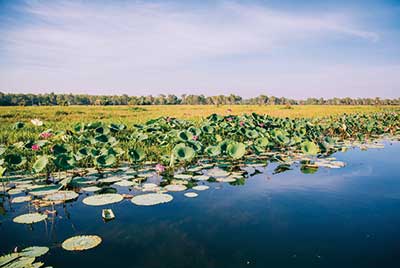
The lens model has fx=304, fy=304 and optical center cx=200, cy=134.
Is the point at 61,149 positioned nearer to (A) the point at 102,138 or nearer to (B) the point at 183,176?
(A) the point at 102,138

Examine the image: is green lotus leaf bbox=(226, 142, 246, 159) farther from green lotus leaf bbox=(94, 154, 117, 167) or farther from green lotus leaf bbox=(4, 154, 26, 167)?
green lotus leaf bbox=(4, 154, 26, 167)

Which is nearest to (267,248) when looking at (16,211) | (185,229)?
(185,229)

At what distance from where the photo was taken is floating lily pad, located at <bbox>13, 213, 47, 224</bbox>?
2.76 metres

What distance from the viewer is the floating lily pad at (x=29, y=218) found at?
2761mm

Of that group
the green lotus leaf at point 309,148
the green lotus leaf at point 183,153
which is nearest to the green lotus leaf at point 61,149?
the green lotus leaf at point 183,153

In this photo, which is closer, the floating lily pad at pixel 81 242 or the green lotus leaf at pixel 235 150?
the floating lily pad at pixel 81 242

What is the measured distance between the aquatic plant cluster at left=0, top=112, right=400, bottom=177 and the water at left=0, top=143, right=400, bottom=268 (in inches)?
42.8

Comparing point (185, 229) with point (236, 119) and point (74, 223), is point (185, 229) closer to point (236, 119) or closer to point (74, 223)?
point (74, 223)

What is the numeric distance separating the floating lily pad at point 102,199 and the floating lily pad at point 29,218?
1.60ft

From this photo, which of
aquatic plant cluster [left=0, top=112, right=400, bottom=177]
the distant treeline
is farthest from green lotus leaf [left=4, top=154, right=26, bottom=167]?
the distant treeline

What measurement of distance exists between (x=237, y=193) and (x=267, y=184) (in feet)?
2.13

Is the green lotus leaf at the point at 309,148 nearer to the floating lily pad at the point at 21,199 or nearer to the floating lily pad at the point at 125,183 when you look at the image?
the floating lily pad at the point at 125,183

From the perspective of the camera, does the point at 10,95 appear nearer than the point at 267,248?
No

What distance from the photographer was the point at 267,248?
93.2 inches
